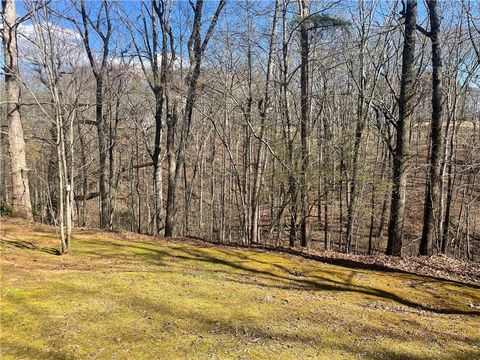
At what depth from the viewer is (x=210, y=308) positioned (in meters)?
4.81

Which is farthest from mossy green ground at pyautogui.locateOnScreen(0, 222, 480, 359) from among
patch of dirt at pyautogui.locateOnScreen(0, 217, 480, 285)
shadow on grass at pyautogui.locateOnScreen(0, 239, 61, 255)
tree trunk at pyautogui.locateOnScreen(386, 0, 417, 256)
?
tree trunk at pyautogui.locateOnScreen(386, 0, 417, 256)

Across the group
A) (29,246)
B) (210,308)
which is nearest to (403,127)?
(210,308)

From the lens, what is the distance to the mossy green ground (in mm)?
3709

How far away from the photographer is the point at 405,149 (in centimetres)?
995

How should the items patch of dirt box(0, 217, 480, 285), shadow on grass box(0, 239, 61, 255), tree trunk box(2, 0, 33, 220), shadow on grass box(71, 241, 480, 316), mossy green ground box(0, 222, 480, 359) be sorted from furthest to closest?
tree trunk box(2, 0, 33, 220) → patch of dirt box(0, 217, 480, 285) → shadow on grass box(0, 239, 61, 255) → shadow on grass box(71, 241, 480, 316) → mossy green ground box(0, 222, 480, 359)

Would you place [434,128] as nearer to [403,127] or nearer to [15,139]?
[403,127]

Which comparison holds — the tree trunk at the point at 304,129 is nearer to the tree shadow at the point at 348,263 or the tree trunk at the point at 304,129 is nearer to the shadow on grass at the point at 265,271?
the tree shadow at the point at 348,263

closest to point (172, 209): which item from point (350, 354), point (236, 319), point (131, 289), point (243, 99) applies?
point (243, 99)

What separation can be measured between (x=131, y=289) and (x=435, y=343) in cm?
426

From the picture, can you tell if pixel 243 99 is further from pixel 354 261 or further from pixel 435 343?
pixel 435 343

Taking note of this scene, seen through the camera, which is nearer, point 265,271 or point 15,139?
point 265,271

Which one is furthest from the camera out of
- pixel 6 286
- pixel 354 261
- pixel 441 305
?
pixel 354 261

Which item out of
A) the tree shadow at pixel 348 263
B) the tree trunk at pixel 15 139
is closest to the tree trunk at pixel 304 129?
the tree shadow at pixel 348 263

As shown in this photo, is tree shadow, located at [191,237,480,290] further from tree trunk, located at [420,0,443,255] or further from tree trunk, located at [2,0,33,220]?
tree trunk, located at [2,0,33,220]
